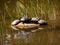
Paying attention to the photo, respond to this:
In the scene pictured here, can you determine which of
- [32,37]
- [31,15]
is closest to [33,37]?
[32,37]

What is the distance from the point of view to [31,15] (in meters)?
4.21

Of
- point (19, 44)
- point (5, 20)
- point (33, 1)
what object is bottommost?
point (19, 44)

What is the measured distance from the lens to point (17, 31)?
3492 millimetres

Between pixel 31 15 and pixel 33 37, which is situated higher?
pixel 31 15

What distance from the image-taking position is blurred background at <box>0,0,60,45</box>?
3092mm

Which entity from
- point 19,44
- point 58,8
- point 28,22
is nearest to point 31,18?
point 28,22

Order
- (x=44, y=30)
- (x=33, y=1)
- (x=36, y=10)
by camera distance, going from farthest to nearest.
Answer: (x=33, y=1) → (x=36, y=10) → (x=44, y=30)

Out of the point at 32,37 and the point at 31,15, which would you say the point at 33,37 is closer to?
the point at 32,37

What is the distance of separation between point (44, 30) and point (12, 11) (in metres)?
1.28

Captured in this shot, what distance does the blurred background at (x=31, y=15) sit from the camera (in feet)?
10.1

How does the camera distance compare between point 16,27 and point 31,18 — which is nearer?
point 16,27

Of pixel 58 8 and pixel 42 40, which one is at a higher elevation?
pixel 58 8

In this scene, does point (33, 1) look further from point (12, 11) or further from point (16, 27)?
point (16, 27)

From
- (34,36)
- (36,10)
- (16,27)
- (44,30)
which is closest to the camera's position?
(34,36)
